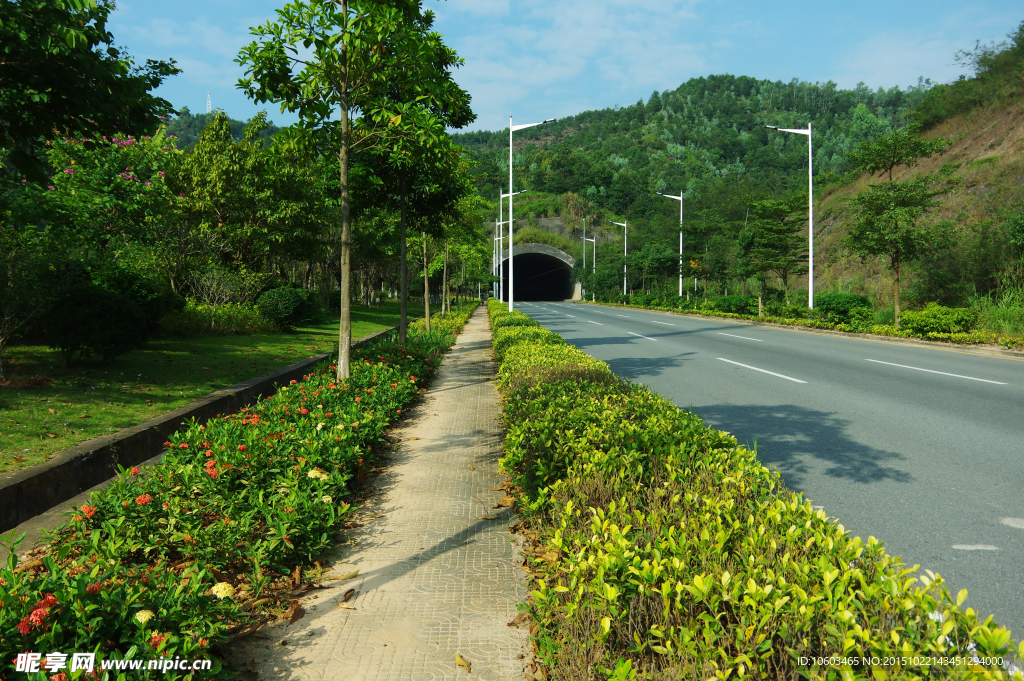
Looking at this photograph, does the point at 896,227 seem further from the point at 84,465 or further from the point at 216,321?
the point at 84,465

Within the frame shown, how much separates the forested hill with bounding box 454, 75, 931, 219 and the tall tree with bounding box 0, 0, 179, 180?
84515mm

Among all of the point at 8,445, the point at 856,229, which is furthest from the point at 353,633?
the point at 856,229

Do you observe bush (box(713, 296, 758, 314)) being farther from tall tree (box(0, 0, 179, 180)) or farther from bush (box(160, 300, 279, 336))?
tall tree (box(0, 0, 179, 180))

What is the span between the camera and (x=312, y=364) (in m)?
12.7

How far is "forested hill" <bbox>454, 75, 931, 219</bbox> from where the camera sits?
351ft

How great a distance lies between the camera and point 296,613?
324cm

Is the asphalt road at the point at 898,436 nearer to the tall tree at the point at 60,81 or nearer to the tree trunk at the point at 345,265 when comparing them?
the tree trunk at the point at 345,265

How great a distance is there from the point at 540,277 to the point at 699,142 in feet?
191

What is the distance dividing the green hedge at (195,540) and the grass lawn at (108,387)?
1.95 meters

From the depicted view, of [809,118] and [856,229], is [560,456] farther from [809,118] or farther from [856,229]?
[809,118]

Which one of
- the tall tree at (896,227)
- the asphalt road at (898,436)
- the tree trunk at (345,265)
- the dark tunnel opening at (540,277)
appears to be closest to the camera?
the asphalt road at (898,436)

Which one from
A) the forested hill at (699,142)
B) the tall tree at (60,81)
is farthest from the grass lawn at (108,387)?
the forested hill at (699,142)

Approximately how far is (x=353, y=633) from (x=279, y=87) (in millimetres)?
7830

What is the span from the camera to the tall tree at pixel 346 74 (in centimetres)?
791
